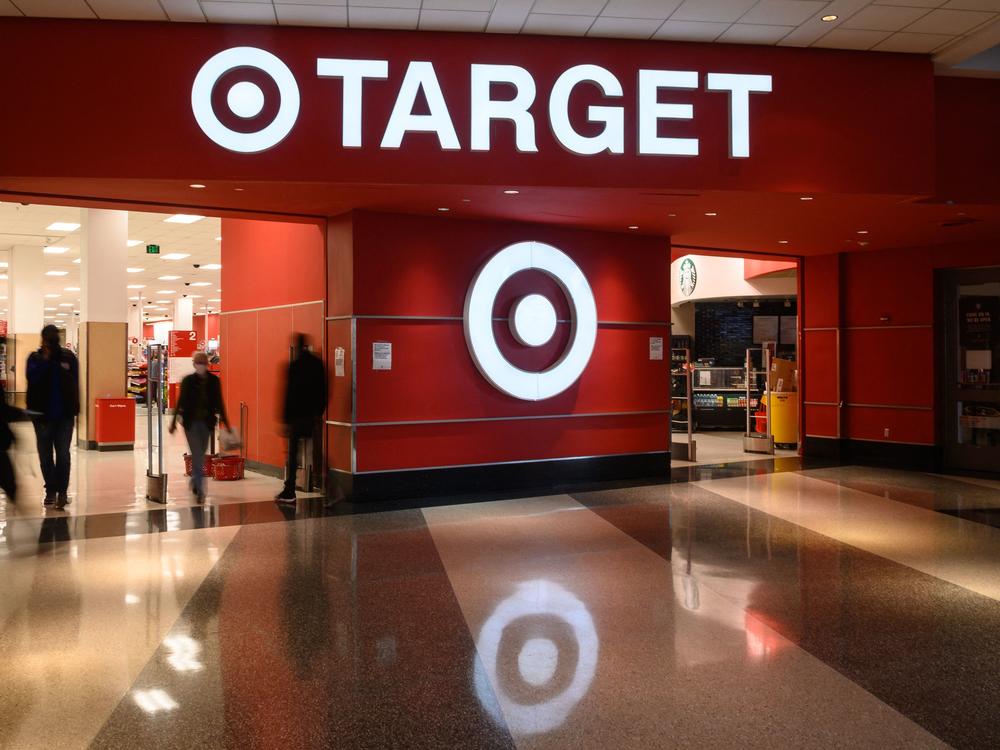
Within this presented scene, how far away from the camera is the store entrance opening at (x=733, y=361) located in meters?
12.7

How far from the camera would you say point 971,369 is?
10531 millimetres

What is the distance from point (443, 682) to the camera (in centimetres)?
366

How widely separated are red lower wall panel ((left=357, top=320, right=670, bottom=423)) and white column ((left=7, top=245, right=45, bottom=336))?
42.0ft

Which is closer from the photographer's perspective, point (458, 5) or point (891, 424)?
point (458, 5)

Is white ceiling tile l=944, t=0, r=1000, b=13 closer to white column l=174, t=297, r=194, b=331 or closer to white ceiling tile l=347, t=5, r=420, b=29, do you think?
white ceiling tile l=347, t=5, r=420, b=29


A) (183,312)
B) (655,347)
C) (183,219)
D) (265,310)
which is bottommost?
(655,347)

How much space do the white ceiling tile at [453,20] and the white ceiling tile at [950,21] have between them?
360 cm

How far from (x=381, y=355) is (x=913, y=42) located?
218 inches

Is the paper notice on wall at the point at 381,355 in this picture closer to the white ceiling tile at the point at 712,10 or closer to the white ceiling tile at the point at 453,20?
the white ceiling tile at the point at 453,20

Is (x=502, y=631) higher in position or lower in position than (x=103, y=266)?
lower

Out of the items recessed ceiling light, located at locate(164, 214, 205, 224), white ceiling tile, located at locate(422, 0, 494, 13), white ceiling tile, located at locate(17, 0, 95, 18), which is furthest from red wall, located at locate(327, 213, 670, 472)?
recessed ceiling light, located at locate(164, 214, 205, 224)

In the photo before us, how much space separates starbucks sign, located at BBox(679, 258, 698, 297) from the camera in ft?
55.1

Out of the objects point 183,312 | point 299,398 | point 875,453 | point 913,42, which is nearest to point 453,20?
point 299,398

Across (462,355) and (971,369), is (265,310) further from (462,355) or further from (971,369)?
(971,369)
